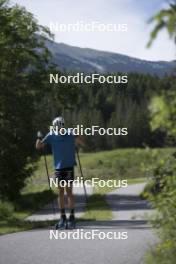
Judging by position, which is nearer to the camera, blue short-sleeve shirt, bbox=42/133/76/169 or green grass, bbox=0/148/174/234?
green grass, bbox=0/148/174/234

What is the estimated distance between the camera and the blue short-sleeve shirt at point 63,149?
1329cm

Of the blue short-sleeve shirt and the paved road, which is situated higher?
the blue short-sleeve shirt

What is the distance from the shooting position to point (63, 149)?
43.7ft

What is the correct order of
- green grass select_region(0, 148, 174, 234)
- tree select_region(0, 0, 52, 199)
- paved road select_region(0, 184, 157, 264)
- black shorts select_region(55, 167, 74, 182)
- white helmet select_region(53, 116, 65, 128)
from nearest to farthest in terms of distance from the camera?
green grass select_region(0, 148, 174, 234)
paved road select_region(0, 184, 157, 264)
white helmet select_region(53, 116, 65, 128)
black shorts select_region(55, 167, 74, 182)
tree select_region(0, 0, 52, 199)

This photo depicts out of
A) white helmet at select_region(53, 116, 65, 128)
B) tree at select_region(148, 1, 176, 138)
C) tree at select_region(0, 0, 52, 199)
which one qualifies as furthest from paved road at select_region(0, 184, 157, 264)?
tree at select_region(0, 0, 52, 199)

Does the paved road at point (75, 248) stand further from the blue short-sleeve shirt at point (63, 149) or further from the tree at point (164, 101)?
the tree at point (164, 101)

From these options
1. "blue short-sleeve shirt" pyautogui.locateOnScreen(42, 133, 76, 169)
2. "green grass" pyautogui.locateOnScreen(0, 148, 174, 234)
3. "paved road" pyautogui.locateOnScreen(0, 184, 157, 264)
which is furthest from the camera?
"blue short-sleeve shirt" pyautogui.locateOnScreen(42, 133, 76, 169)

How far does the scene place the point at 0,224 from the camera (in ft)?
56.0

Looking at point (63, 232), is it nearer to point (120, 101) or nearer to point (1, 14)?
point (1, 14)

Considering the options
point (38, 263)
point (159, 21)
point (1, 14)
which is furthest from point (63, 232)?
point (1, 14)

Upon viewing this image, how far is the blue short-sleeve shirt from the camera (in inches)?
523

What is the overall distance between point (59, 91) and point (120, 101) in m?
139

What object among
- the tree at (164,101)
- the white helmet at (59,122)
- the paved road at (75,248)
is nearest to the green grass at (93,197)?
the tree at (164,101)

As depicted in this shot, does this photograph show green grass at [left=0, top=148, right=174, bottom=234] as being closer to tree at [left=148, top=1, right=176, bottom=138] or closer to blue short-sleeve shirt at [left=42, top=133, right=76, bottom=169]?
tree at [left=148, top=1, right=176, bottom=138]
